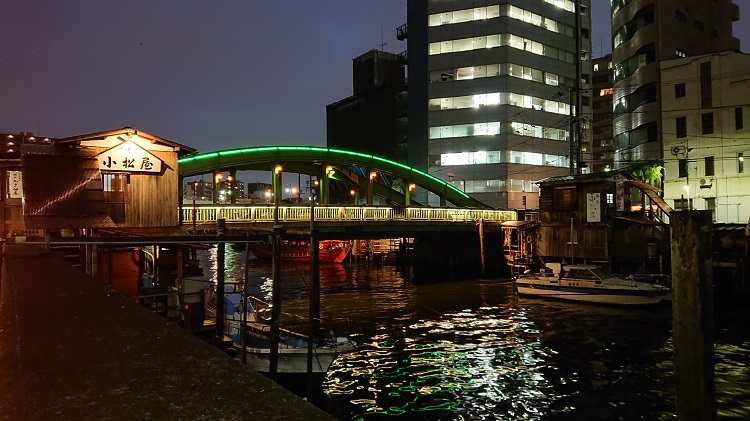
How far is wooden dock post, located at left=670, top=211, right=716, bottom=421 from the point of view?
6.52 meters

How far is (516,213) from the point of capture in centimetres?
4366

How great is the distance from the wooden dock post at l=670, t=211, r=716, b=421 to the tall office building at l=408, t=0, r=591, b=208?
2212 inches

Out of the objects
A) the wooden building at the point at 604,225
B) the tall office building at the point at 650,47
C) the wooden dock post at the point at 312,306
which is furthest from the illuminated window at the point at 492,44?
the wooden dock post at the point at 312,306

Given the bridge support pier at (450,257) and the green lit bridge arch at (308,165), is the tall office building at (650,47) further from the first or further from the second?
the green lit bridge arch at (308,165)

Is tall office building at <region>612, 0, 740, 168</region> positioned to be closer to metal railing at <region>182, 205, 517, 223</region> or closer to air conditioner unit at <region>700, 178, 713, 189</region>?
air conditioner unit at <region>700, 178, 713, 189</region>

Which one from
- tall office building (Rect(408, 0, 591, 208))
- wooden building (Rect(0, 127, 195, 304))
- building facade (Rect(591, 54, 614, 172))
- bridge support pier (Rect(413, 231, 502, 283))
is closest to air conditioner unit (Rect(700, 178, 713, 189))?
bridge support pier (Rect(413, 231, 502, 283))

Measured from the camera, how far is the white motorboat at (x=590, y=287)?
2544 centimetres

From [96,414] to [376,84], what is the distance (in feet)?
269

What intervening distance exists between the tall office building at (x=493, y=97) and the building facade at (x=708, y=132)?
58.0 feet

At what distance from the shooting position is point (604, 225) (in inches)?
1206

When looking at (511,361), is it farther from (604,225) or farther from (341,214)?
(341,214)

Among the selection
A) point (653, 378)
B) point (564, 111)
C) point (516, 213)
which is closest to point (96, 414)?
point (653, 378)

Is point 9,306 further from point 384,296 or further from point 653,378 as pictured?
point 384,296

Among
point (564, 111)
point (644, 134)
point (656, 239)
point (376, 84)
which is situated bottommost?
point (656, 239)
